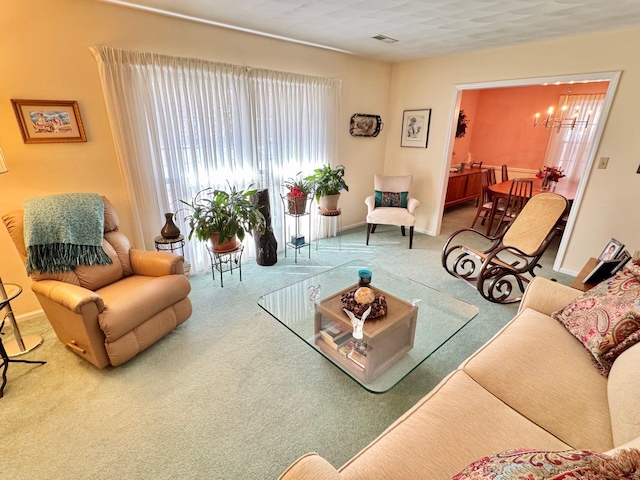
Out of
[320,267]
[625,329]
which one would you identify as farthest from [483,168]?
[625,329]

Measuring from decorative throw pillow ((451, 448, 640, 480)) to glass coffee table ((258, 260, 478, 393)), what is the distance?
801 mm

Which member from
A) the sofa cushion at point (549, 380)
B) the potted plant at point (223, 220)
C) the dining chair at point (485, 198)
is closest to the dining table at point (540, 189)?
the dining chair at point (485, 198)

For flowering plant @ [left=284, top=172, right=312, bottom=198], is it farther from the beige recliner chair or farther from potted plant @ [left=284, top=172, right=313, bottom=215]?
the beige recliner chair

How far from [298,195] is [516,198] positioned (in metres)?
3.04

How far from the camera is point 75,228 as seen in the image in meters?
2.17

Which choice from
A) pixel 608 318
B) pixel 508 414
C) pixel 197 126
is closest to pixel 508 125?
pixel 608 318

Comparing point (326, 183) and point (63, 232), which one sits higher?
point (326, 183)

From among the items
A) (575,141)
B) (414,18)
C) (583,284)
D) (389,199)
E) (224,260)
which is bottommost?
(224,260)

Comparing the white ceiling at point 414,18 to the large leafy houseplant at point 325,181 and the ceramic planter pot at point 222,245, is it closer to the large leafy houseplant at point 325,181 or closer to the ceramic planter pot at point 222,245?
the large leafy houseplant at point 325,181

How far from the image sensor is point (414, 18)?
2.55 meters

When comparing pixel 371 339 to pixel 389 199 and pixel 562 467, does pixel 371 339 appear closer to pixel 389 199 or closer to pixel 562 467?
pixel 562 467

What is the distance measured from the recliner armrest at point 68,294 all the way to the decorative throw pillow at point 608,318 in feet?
8.96

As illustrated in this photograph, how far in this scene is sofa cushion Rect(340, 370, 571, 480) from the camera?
1.03m

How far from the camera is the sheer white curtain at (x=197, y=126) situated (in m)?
2.55
